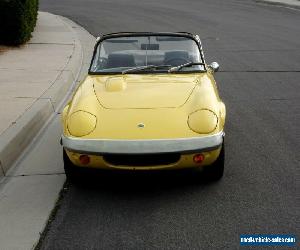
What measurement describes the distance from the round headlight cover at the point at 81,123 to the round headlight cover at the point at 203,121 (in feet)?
3.10

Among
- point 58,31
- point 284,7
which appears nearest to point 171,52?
point 58,31

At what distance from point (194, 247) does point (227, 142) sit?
2.39 metres

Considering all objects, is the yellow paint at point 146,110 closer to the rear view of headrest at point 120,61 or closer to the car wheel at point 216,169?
the car wheel at point 216,169

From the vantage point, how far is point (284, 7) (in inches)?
951

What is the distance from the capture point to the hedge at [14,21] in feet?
40.0

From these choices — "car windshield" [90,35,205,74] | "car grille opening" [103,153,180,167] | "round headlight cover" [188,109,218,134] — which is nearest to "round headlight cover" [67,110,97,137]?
"car grille opening" [103,153,180,167]

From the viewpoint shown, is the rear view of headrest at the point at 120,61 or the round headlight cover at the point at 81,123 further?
the rear view of headrest at the point at 120,61

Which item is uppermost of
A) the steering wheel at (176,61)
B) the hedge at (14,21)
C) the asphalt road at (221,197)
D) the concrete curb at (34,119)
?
the steering wheel at (176,61)

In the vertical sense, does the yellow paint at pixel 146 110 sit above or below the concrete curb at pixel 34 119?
above

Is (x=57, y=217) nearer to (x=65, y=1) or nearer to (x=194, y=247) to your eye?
(x=194, y=247)

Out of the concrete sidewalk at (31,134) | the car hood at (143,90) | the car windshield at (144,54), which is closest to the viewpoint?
the concrete sidewalk at (31,134)

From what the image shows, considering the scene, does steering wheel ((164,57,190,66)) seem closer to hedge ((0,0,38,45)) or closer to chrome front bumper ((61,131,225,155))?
chrome front bumper ((61,131,225,155))

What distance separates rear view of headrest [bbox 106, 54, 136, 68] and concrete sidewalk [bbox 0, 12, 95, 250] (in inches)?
49.6

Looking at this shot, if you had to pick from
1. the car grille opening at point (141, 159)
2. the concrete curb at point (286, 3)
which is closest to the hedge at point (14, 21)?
the car grille opening at point (141, 159)
